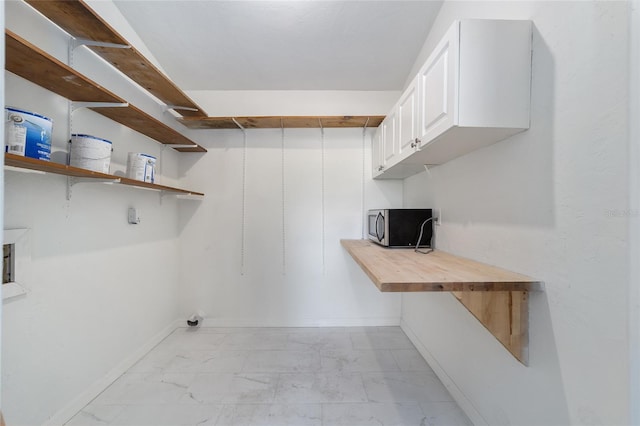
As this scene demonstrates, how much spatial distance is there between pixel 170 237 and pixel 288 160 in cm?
137

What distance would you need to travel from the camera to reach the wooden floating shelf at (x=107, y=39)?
130cm

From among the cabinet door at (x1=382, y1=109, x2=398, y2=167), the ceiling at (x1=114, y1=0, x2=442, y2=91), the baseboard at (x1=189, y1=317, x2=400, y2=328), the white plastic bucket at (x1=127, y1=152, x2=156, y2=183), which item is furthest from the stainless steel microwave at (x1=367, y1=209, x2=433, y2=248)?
the white plastic bucket at (x1=127, y1=152, x2=156, y2=183)

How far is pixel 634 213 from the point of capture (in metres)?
0.74

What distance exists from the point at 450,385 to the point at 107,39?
295 cm

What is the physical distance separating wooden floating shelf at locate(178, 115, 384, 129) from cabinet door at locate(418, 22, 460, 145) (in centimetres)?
102

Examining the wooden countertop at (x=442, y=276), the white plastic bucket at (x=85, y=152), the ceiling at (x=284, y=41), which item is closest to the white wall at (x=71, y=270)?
the white plastic bucket at (x=85, y=152)

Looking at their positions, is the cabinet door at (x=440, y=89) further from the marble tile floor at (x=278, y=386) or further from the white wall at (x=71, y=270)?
the white wall at (x=71, y=270)

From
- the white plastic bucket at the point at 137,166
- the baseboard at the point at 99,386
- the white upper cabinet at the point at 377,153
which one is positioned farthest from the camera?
the white upper cabinet at the point at 377,153

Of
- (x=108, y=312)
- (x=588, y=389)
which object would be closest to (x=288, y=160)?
(x=108, y=312)

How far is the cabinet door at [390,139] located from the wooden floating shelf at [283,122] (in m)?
0.28

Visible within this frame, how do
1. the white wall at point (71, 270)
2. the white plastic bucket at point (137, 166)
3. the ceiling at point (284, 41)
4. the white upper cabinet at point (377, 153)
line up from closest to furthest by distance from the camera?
the white wall at point (71, 270)
the white plastic bucket at point (137, 166)
the ceiling at point (284, 41)
the white upper cabinet at point (377, 153)

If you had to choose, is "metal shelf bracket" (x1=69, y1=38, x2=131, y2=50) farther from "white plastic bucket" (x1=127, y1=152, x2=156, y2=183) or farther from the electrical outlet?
the electrical outlet

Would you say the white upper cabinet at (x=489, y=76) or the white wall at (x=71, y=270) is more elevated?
the white upper cabinet at (x=489, y=76)

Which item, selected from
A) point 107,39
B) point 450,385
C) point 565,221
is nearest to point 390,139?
point 565,221
